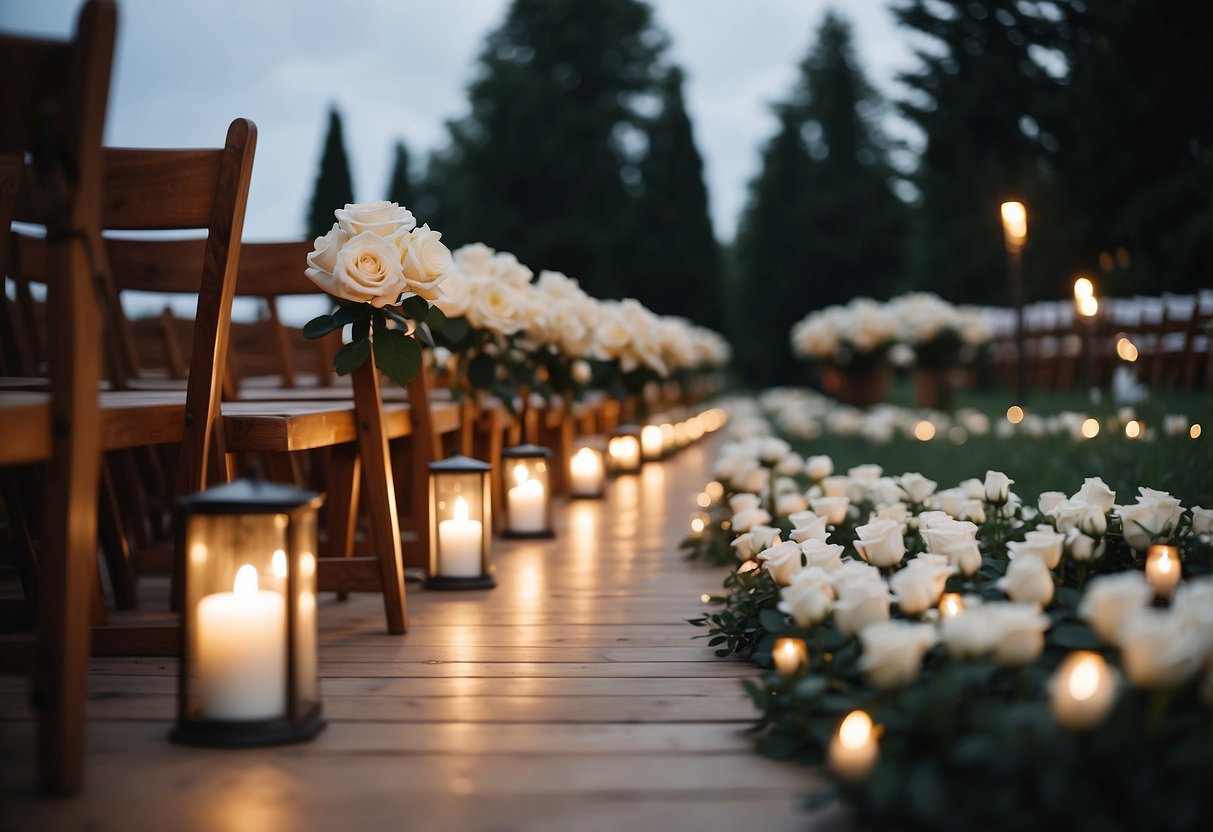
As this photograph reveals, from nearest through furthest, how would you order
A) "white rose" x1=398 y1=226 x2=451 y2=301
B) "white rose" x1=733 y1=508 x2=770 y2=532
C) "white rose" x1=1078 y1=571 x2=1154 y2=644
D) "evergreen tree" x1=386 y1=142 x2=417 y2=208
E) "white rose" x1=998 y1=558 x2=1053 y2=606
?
"white rose" x1=1078 y1=571 x2=1154 y2=644
"white rose" x1=998 y1=558 x2=1053 y2=606
"white rose" x1=398 y1=226 x2=451 y2=301
"white rose" x1=733 y1=508 x2=770 y2=532
"evergreen tree" x1=386 y1=142 x2=417 y2=208

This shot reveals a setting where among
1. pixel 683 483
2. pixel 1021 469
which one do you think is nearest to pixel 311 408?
pixel 1021 469

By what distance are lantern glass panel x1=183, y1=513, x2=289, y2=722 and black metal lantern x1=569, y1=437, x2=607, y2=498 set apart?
4071 mm

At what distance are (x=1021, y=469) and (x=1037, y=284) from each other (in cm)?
2180

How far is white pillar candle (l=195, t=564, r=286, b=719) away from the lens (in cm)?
153

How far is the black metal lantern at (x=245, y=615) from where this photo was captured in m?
1.51

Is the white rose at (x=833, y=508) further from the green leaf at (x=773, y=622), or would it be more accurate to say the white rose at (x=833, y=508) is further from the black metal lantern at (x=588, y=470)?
the black metal lantern at (x=588, y=470)

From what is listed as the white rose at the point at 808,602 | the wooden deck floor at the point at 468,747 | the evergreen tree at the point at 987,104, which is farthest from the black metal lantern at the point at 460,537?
the evergreen tree at the point at 987,104

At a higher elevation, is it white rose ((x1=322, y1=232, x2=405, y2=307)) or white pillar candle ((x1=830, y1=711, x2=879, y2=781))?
white rose ((x1=322, y1=232, x2=405, y2=307))

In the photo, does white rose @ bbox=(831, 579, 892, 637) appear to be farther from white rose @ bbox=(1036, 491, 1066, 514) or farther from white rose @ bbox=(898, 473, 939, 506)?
white rose @ bbox=(898, 473, 939, 506)

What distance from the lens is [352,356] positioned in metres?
2.30

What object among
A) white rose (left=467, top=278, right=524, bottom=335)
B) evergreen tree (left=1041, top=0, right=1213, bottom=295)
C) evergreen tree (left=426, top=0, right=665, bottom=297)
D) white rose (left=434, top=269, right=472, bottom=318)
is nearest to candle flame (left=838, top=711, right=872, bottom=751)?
white rose (left=434, top=269, right=472, bottom=318)

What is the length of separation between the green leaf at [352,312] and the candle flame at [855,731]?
56.7 inches

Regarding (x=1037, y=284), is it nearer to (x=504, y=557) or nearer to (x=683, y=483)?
(x=683, y=483)

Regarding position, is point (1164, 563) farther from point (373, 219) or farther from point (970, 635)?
point (373, 219)
